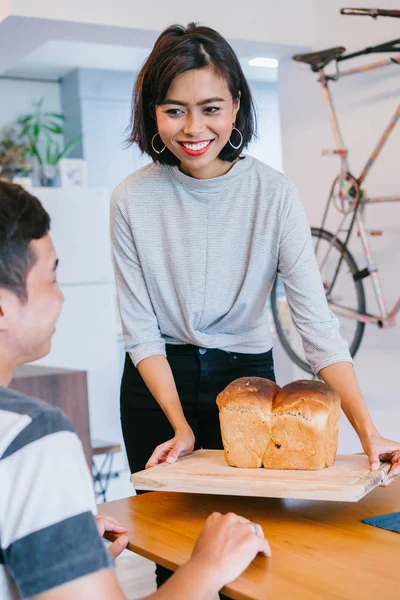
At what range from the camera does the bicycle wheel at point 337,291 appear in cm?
362

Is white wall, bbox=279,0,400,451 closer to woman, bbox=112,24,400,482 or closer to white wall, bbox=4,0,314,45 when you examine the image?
white wall, bbox=4,0,314,45

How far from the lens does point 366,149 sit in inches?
142

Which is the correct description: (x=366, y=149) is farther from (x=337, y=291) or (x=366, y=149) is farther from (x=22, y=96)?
(x=22, y=96)

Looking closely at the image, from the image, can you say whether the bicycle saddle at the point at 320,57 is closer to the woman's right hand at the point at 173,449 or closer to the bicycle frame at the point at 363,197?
the bicycle frame at the point at 363,197

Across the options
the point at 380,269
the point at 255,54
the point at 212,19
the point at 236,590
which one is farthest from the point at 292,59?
the point at 236,590

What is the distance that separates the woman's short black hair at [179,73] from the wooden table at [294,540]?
27.3 inches

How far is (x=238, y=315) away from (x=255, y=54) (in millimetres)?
2503

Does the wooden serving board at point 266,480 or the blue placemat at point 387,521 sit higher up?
the wooden serving board at point 266,480

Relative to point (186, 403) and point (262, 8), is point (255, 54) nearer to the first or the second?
point (262, 8)

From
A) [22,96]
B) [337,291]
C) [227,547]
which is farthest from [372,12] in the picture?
[22,96]

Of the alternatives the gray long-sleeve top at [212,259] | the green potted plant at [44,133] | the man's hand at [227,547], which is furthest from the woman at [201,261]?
the green potted plant at [44,133]

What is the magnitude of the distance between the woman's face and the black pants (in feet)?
1.21

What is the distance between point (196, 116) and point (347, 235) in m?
2.18

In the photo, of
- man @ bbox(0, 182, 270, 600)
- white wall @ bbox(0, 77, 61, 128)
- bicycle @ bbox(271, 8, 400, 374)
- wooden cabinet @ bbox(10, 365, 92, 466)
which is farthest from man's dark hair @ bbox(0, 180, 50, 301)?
white wall @ bbox(0, 77, 61, 128)
